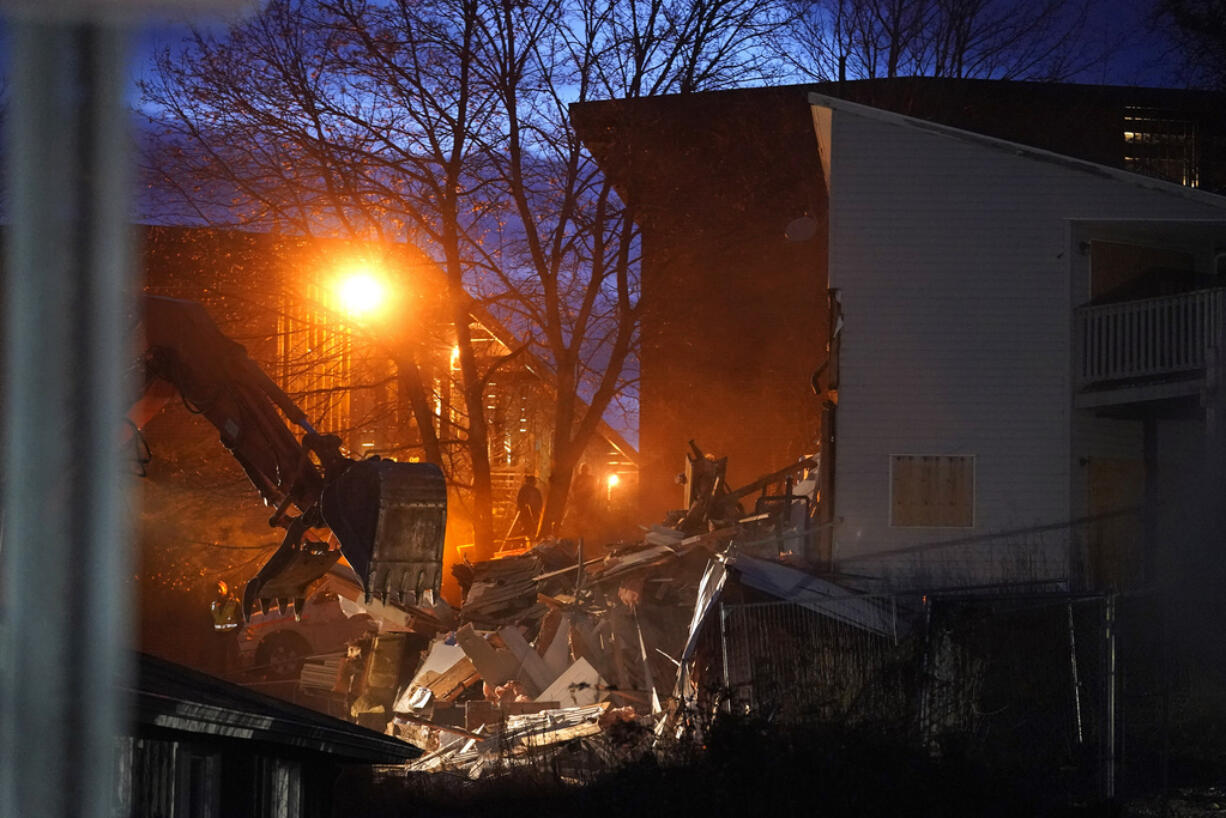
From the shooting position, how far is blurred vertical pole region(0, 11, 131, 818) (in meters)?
4.13

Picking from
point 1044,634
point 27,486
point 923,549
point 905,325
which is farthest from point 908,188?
point 27,486

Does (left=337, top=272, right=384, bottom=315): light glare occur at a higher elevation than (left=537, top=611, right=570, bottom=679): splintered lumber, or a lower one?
higher

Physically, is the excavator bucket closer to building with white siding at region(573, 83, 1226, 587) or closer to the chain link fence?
the chain link fence

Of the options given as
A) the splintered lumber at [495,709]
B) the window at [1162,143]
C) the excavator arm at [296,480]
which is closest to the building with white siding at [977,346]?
the splintered lumber at [495,709]

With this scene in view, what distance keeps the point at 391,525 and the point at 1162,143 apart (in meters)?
29.5

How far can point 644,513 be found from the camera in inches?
1254

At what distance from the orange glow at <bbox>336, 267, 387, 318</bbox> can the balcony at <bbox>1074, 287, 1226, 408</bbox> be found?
38.6ft

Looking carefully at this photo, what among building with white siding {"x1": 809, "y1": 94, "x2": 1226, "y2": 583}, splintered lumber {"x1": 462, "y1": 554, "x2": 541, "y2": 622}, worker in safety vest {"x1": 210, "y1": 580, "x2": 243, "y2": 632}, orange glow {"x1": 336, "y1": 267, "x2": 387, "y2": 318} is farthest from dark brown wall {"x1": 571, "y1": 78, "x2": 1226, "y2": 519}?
worker in safety vest {"x1": 210, "y1": 580, "x2": 243, "y2": 632}

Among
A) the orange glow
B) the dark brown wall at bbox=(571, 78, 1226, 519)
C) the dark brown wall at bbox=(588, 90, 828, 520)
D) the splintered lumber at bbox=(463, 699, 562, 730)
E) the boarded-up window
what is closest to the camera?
the splintered lumber at bbox=(463, 699, 562, 730)

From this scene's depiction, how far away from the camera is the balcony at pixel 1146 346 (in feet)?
64.1

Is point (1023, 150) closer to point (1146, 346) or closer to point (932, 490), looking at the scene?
point (1146, 346)

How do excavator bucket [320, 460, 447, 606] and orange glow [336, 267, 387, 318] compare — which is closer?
excavator bucket [320, 460, 447, 606]

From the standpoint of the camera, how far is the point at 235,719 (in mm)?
6680

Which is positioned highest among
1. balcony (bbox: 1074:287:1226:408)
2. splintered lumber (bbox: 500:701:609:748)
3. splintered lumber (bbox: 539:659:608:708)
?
balcony (bbox: 1074:287:1226:408)
